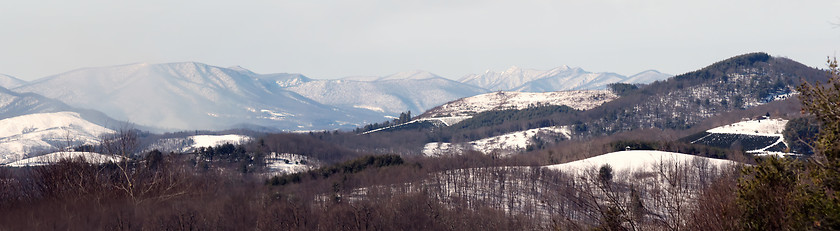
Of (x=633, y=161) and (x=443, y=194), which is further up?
(x=633, y=161)

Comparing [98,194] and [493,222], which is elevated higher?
[98,194]

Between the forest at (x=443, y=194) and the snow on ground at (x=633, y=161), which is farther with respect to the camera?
the snow on ground at (x=633, y=161)

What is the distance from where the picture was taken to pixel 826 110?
2130 centimetres

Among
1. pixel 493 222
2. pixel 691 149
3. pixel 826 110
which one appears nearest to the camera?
pixel 826 110

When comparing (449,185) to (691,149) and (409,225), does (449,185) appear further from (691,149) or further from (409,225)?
(691,149)

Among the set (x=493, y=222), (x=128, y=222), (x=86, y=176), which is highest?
(x=86, y=176)

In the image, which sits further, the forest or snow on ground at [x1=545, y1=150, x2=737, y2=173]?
snow on ground at [x1=545, y1=150, x2=737, y2=173]

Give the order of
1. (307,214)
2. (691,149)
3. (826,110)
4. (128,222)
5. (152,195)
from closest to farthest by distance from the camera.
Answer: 1. (826,110)
2. (128,222)
3. (152,195)
4. (307,214)
5. (691,149)

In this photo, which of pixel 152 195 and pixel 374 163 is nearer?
pixel 152 195

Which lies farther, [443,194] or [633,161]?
[633,161]

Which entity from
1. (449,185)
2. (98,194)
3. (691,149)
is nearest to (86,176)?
(98,194)

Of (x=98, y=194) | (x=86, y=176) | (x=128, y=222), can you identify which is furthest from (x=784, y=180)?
(x=86, y=176)

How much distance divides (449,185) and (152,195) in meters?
83.6

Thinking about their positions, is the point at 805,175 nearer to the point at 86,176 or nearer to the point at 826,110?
the point at 826,110
